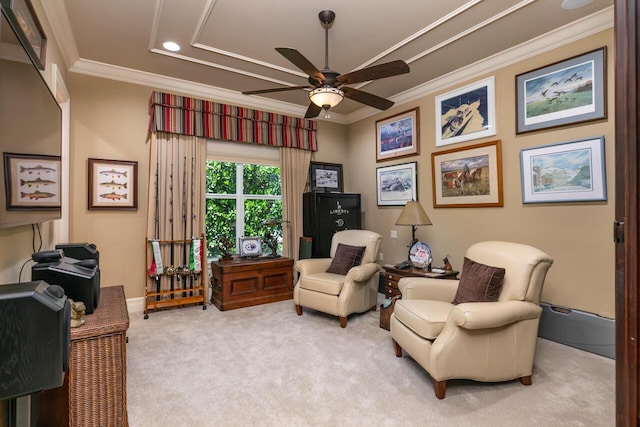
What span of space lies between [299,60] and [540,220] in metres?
2.65

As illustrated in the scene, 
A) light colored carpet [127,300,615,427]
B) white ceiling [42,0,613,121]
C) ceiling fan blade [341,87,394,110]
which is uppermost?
white ceiling [42,0,613,121]

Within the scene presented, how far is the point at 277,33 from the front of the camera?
2943 mm

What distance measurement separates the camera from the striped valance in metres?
3.83

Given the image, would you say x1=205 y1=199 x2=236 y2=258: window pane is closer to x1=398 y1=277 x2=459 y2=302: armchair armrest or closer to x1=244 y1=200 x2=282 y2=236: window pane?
x1=244 y1=200 x2=282 y2=236: window pane

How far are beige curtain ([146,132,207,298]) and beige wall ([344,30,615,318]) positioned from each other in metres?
2.69

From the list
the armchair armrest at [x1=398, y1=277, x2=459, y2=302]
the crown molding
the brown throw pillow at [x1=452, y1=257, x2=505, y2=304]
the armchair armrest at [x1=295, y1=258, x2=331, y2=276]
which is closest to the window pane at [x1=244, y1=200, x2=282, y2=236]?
the armchair armrest at [x1=295, y1=258, x2=331, y2=276]

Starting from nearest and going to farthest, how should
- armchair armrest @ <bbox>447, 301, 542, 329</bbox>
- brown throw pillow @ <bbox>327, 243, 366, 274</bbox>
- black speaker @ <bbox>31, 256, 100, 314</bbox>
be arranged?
black speaker @ <bbox>31, 256, 100, 314</bbox> → armchair armrest @ <bbox>447, 301, 542, 329</bbox> → brown throw pillow @ <bbox>327, 243, 366, 274</bbox>

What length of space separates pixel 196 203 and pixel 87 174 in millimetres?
1165

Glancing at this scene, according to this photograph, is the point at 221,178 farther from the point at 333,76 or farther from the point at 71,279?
the point at 71,279

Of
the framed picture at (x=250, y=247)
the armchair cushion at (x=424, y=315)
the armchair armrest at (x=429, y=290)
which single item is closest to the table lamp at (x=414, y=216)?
the armchair armrest at (x=429, y=290)

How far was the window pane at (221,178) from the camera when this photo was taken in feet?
14.4

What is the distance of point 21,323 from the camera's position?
796 mm

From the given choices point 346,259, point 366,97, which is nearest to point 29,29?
point 366,97

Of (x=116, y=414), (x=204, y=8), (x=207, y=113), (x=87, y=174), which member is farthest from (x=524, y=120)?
(x=87, y=174)
